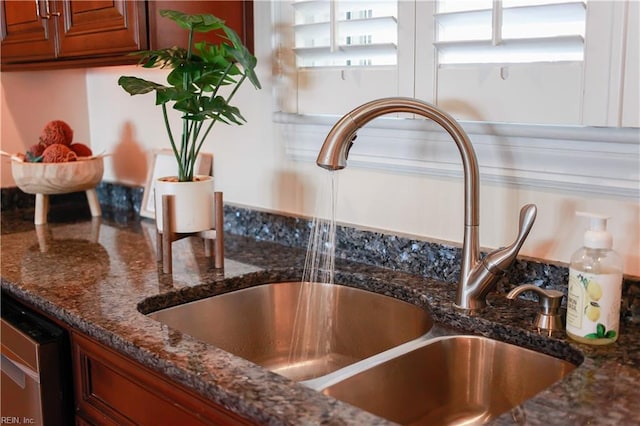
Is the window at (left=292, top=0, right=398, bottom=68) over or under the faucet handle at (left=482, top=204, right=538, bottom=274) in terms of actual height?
over

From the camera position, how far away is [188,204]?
1.48m

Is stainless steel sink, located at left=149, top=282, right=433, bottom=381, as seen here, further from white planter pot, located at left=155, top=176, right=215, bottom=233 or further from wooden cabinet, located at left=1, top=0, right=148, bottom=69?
wooden cabinet, located at left=1, top=0, right=148, bottom=69

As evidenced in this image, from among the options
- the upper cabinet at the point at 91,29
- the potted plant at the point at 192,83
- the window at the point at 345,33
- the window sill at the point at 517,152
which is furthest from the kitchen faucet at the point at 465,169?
the upper cabinet at the point at 91,29

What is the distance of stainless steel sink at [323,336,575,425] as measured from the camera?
1.04m

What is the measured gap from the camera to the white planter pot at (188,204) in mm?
1478

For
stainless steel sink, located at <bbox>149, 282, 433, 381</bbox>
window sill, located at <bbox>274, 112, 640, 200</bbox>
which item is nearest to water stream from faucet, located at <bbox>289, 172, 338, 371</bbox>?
stainless steel sink, located at <bbox>149, 282, 433, 381</bbox>

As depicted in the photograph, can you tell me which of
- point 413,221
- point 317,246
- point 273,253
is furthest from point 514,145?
point 273,253

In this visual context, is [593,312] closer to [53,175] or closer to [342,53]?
[342,53]

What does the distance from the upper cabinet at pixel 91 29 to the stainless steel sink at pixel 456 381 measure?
3.01 ft

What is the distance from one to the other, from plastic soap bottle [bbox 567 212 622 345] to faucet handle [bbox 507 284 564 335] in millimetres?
51

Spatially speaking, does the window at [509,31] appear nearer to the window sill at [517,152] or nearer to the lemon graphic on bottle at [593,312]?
the window sill at [517,152]

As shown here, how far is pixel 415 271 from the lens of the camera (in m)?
1.38

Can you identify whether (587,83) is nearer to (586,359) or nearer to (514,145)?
(514,145)

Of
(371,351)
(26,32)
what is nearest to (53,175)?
(26,32)
